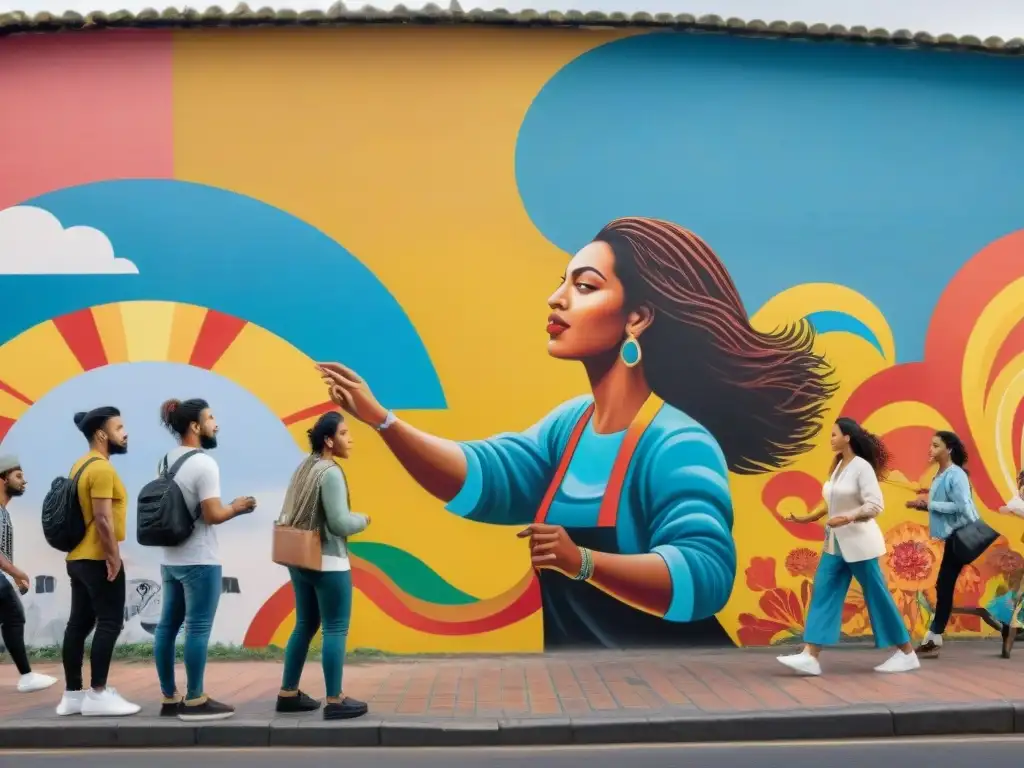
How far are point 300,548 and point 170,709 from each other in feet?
4.34

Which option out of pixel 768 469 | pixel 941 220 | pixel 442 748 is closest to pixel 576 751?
pixel 442 748

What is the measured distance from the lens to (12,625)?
23.6 feet

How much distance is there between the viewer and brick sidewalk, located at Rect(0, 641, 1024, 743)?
242 inches

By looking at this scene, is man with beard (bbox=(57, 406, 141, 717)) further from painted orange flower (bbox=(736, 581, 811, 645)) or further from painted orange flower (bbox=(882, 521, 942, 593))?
painted orange flower (bbox=(882, 521, 942, 593))

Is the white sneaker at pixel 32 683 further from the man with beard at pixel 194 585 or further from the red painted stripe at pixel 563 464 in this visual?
the red painted stripe at pixel 563 464

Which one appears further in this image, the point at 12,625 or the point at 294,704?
the point at 12,625

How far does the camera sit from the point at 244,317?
8.47 m

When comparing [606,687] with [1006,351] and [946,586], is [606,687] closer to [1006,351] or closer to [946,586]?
[946,586]

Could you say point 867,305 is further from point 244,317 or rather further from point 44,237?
point 44,237

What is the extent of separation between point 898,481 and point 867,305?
59.8 inches

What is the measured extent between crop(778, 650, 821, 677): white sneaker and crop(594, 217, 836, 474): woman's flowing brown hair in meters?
1.73

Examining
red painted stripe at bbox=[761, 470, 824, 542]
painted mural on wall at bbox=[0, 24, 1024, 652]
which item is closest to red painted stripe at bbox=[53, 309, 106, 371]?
painted mural on wall at bbox=[0, 24, 1024, 652]

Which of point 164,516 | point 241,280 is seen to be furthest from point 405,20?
point 164,516

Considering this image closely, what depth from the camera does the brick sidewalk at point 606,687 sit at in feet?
20.1
